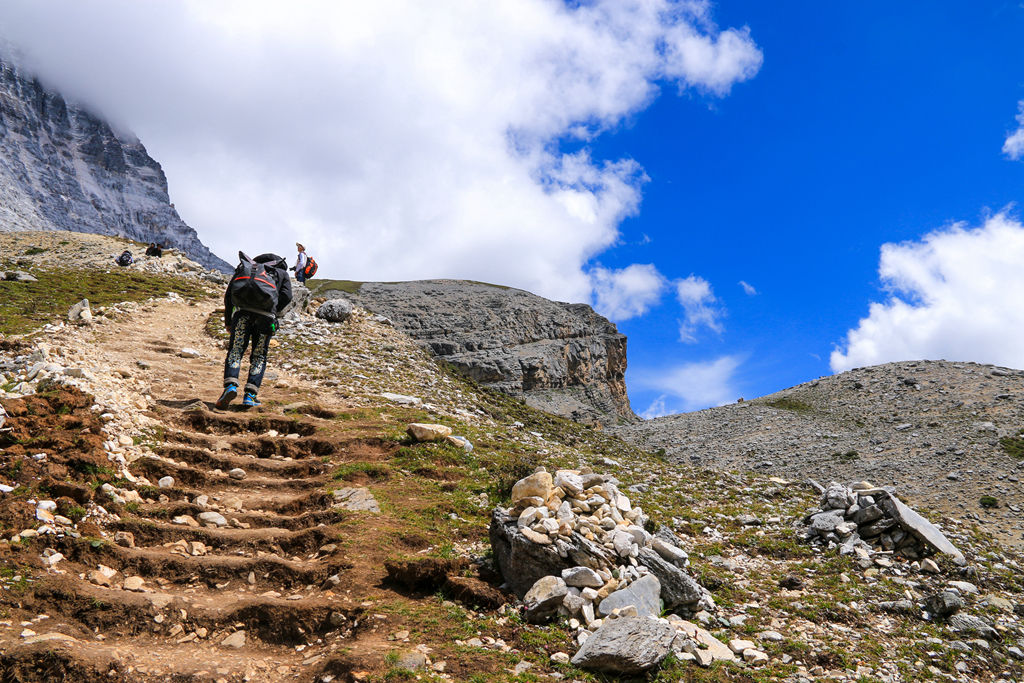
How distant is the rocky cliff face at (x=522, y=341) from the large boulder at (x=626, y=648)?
44443 mm

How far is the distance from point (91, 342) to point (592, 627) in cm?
1586

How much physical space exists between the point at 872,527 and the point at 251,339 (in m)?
14.1

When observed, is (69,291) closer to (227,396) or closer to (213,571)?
(227,396)

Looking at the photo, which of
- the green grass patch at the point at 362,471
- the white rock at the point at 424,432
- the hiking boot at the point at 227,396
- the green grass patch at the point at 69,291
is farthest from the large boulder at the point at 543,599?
the green grass patch at the point at 69,291

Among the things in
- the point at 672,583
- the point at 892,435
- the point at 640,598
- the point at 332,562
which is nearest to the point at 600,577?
the point at 640,598

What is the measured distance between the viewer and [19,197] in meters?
112

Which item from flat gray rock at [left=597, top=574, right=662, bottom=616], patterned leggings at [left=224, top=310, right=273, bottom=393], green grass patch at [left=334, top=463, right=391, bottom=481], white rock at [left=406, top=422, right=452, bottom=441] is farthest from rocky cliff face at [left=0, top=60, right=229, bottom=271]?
flat gray rock at [left=597, top=574, right=662, bottom=616]

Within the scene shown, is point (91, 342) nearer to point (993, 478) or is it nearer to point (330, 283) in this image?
point (993, 478)

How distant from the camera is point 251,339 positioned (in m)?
13.1

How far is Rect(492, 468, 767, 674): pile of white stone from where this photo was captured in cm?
582

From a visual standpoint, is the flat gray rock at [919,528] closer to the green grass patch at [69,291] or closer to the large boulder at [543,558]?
the large boulder at [543,558]

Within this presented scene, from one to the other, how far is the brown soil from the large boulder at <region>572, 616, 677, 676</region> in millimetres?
901

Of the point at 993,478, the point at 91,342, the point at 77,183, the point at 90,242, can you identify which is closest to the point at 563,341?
the point at 993,478

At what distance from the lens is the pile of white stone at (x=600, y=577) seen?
582 cm
